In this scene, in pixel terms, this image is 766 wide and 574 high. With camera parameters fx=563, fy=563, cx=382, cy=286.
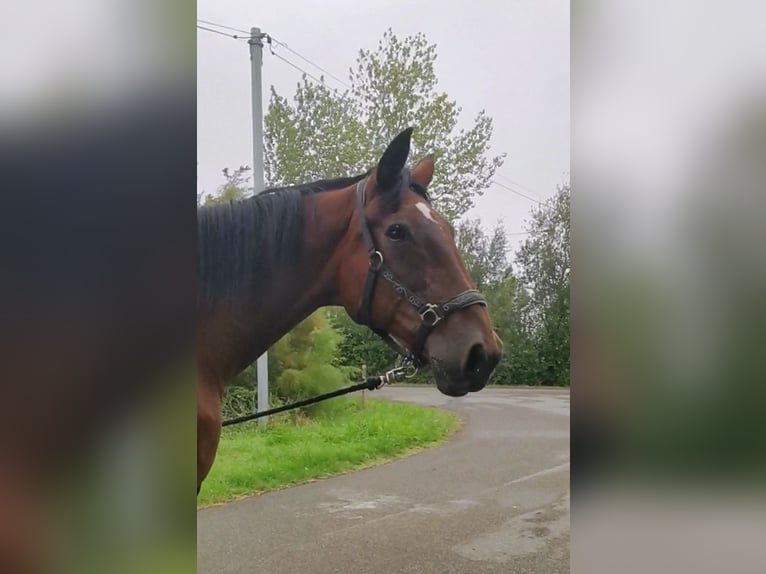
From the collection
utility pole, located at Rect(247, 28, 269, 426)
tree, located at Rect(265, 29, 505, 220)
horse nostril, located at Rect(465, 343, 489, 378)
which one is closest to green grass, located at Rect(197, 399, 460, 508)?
horse nostril, located at Rect(465, 343, 489, 378)

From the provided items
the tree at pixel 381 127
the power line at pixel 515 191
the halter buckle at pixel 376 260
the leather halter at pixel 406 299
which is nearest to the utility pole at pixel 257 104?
the tree at pixel 381 127

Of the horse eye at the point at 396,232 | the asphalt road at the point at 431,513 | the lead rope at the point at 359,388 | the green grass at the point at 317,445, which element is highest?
the horse eye at the point at 396,232

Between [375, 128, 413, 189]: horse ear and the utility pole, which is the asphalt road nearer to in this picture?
[375, 128, 413, 189]: horse ear

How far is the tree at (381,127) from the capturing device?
198 centimetres

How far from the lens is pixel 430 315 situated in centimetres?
192

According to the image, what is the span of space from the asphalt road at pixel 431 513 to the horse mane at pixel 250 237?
630 mm

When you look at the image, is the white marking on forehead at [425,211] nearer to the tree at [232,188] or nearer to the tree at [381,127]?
the tree at [381,127]

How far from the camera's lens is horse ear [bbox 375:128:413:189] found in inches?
77.6

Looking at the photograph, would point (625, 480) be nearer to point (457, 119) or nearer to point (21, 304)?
point (457, 119)

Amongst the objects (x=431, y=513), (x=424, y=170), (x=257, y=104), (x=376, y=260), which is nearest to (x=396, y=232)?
(x=376, y=260)

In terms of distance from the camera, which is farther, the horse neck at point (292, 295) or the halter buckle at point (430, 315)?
the horse neck at point (292, 295)

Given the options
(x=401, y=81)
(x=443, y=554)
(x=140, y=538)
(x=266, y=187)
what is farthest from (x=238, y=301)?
(x=443, y=554)

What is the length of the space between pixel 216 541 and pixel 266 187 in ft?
4.16

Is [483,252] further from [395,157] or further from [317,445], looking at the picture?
[317,445]
